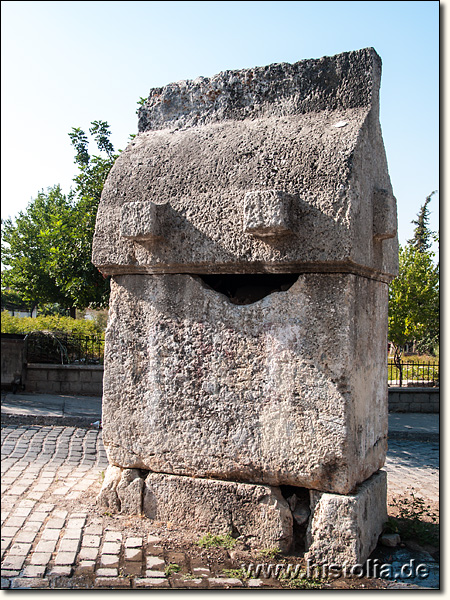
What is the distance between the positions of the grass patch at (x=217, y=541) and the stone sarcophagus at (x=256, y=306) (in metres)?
0.05

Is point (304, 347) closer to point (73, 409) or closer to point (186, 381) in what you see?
point (186, 381)

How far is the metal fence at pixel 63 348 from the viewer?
11914 mm

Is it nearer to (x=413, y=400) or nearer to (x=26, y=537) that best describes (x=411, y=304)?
(x=413, y=400)

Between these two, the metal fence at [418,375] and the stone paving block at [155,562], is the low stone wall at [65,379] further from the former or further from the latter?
the stone paving block at [155,562]

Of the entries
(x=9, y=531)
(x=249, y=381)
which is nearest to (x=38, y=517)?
(x=9, y=531)

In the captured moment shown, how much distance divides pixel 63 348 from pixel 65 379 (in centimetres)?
94

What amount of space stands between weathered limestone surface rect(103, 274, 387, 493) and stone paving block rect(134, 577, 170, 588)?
675 millimetres

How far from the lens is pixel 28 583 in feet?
9.56

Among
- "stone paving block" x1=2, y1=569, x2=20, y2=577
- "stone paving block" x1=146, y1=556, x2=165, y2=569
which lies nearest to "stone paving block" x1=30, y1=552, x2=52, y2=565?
"stone paving block" x1=2, y1=569, x2=20, y2=577

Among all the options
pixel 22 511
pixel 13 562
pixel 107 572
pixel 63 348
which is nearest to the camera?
pixel 107 572

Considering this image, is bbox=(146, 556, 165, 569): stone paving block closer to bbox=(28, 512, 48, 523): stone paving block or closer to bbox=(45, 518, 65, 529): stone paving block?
bbox=(45, 518, 65, 529): stone paving block

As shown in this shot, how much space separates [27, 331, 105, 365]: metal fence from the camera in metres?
11.9

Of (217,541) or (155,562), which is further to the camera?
(217,541)

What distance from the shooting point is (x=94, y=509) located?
12.6ft
